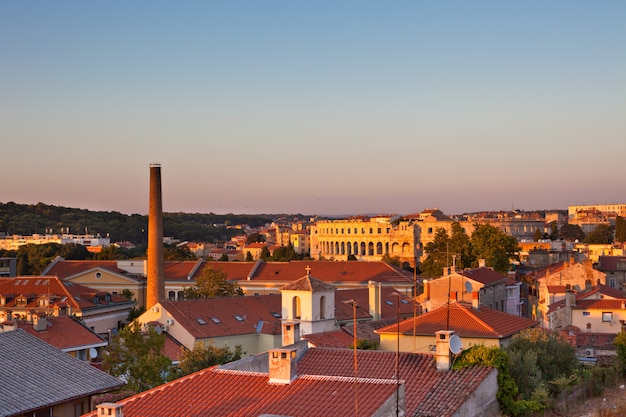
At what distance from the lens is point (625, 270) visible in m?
64.2

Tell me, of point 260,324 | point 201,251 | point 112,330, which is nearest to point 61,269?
point 112,330

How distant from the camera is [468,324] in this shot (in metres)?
27.3

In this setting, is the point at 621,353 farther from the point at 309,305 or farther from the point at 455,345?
the point at 309,305

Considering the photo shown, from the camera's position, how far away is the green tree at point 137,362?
29.2m

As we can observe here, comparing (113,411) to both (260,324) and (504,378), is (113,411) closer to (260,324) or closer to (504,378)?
(504,378)

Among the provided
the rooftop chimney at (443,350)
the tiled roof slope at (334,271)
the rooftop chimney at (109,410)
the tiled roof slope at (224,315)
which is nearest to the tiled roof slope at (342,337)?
the rooftop chimney at (443,350)

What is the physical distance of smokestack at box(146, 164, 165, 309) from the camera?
6400cm

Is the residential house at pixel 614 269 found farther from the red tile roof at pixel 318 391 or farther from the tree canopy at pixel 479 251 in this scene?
the red tile roof at pixel 318 391

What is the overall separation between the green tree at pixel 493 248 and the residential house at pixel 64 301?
27726 millimetres

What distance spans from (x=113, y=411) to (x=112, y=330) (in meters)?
42.9

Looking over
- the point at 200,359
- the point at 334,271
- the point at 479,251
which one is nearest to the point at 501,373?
the point at 200,359

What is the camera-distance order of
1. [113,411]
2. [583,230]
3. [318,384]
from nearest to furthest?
1. [113,411]
2. [318,384]
3. [583,230]

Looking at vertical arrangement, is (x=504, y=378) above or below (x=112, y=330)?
above

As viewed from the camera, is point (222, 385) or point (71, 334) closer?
point (222, 385)
